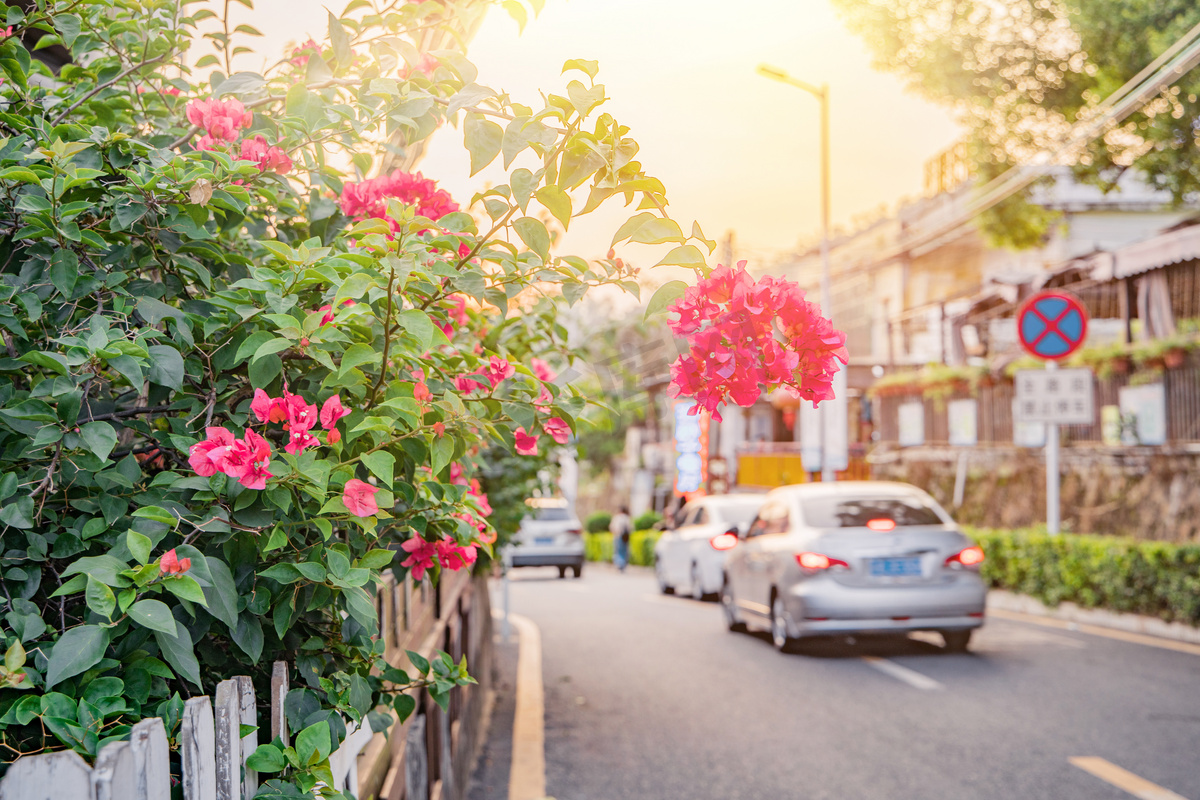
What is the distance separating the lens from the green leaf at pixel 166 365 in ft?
5.91

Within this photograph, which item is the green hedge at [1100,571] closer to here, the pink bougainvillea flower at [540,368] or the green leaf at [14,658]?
the pink bougainvillea flower at [540,368]

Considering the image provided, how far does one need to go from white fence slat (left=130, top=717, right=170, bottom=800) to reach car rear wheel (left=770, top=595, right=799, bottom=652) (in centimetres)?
878

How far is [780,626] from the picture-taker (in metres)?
9.98

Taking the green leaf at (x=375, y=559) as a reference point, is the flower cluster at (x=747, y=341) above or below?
above

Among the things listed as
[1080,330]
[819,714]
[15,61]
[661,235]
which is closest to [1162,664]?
[819,714]

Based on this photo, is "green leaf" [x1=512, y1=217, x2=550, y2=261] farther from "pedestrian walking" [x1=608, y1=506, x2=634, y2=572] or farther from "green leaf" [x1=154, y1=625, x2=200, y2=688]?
"pedestrian walking" [x1=608, y1=506, x2=634, y2=572]

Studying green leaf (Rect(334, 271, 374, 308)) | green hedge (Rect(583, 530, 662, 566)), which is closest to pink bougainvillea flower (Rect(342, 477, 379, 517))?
green leaf (Rect(334, 271, 374, 308))

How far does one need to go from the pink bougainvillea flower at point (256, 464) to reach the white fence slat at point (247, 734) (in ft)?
1.15

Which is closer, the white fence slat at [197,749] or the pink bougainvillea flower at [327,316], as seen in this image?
the white fence slat at [197,749]

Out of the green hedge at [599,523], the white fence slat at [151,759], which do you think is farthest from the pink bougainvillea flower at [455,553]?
the green hedge at [599,523]

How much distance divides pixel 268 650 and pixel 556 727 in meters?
5.62

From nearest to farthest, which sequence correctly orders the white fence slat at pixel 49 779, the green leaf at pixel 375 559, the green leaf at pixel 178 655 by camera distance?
1. the white fence slat at pixel 49 779
2. the green leaf at pixel 178 655
3. the green leaf at pixel 375 559

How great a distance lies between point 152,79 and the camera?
9.56 ft

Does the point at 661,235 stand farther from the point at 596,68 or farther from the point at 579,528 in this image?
the point at 579,528
